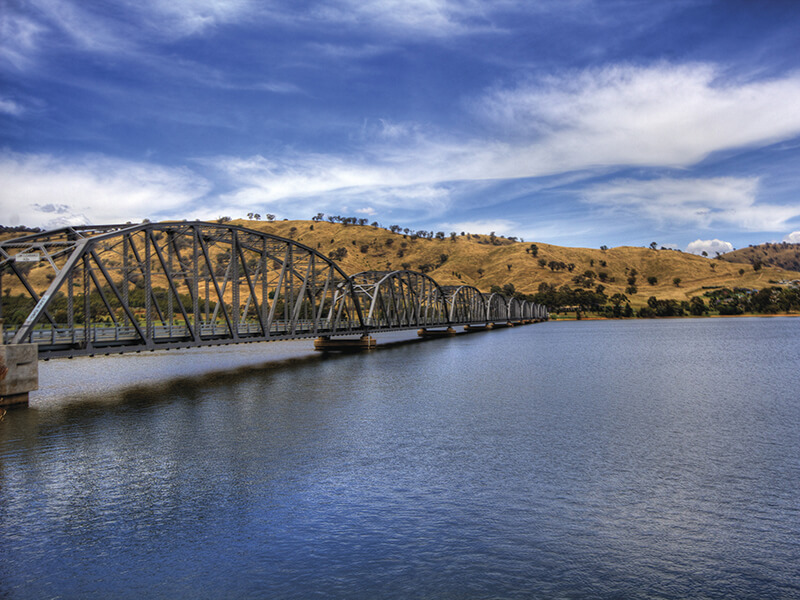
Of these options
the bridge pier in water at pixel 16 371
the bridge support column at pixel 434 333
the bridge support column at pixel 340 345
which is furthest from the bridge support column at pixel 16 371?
the bridge support column at pixel 434 333

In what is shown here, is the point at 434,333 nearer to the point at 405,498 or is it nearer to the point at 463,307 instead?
the point at 463,307

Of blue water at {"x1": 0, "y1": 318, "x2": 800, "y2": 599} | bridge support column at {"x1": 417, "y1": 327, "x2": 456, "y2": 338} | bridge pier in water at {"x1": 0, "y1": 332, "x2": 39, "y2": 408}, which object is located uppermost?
bridge pier in water at {"x1": 0, "y1": 332, "x2": 39, "y2": 408}

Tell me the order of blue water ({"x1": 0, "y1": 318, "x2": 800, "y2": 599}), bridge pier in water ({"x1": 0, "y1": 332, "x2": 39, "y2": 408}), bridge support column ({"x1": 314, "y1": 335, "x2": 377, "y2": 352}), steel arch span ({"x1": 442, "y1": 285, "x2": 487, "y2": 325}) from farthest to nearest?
steel arch span ({"x1": 442, "y1": 285, "x2": 487, "y2": 325})
bridge support column ({"x1": 314, "y1": 335, "x2": 377, "y2": 352})
bridge pier in water ({"x1": 0, "y1": 332, "x2": 39, "y2": 408})
blue water ({"x1": 0, "y1": 318, "x2": 800, "y2": 599})

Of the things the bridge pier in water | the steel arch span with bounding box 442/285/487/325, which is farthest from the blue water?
the steel arch span with bounding box 442/285/487/325

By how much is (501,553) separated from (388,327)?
316 ft

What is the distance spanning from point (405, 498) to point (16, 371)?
102 ft

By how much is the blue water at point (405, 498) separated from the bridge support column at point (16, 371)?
172 cm

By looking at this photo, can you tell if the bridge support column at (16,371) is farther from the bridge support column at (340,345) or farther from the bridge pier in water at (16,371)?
the bridge support column at (340,345)

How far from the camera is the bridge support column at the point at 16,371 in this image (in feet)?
122

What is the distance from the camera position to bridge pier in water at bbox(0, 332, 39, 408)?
37062 millimetres

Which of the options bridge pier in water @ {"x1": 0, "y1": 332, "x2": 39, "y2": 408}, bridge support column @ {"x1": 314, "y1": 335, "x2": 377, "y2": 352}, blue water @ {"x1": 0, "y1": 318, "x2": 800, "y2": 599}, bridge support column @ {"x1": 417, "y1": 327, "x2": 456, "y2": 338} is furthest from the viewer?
bridge support column @ {"x1": 417, "y1": 327, "x2": 456, "y2": 338}

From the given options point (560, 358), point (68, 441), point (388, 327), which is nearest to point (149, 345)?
point (68, 441)

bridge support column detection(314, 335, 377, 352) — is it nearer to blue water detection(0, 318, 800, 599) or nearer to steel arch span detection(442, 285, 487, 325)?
blue water detection(0, 318, 800, 599)

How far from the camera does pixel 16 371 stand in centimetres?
3825
